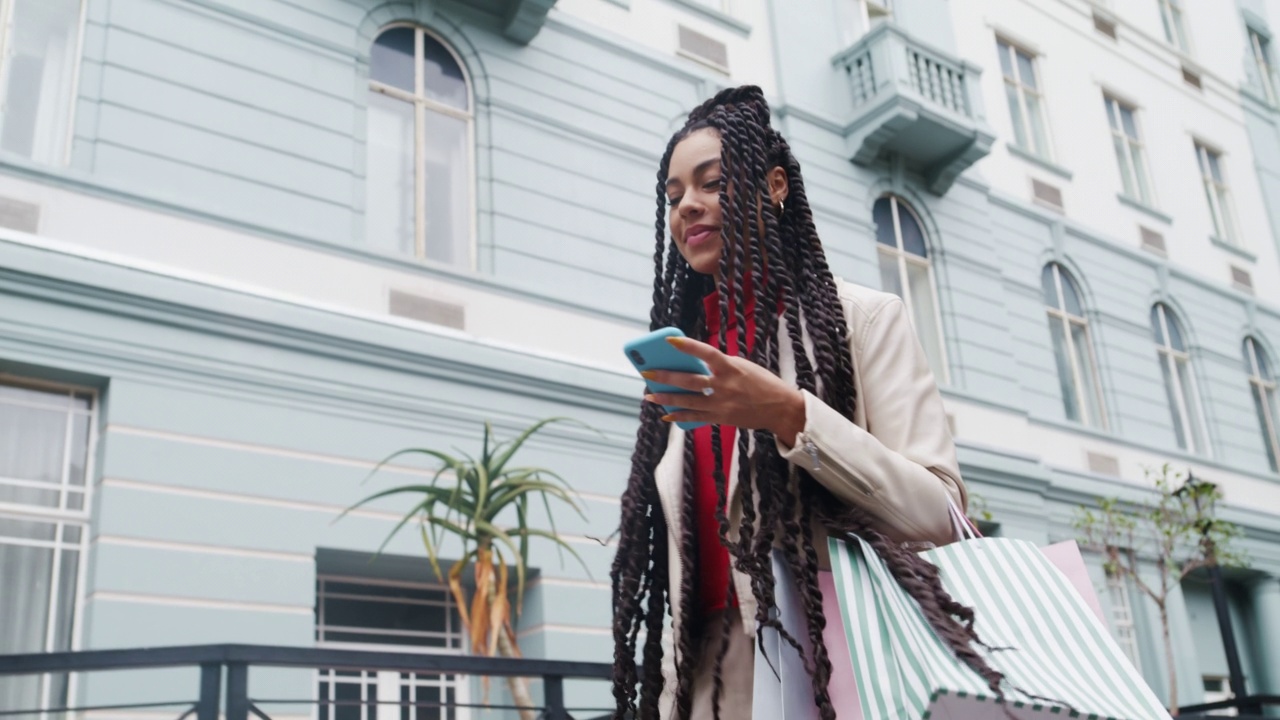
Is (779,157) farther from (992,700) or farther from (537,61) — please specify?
→ (537,61)

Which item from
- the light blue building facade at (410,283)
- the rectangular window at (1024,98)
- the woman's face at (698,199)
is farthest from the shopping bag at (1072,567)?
the rectangular window at (1024,98)

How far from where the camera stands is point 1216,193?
663 inches

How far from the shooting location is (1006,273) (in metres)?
12.9

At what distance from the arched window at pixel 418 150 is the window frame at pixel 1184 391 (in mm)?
9418

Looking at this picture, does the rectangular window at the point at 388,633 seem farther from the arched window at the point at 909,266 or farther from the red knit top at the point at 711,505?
the arched window at the point at 909,266

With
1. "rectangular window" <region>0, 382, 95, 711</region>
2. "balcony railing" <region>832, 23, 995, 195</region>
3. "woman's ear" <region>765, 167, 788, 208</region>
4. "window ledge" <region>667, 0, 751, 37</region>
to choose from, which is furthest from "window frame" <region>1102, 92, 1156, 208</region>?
"woman's ear" <region>765, 167, 788, 208</region>

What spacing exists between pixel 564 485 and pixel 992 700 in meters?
6.87

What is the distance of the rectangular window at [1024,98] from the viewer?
1410 cm

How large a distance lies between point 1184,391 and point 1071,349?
232cm

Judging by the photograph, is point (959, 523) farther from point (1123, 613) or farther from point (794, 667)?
point (1123, 613)

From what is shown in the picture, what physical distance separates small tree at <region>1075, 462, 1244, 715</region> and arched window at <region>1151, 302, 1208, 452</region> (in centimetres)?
89

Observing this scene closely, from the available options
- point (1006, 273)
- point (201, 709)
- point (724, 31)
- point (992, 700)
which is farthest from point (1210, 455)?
point (992, 700)

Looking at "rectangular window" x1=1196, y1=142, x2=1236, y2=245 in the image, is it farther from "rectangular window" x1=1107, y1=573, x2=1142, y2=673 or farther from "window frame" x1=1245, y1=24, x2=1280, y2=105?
"rectangular window" x1=1107, y1=573, x2=1142, y2=673

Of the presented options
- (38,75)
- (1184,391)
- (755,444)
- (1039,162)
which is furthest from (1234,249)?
(755,444)
